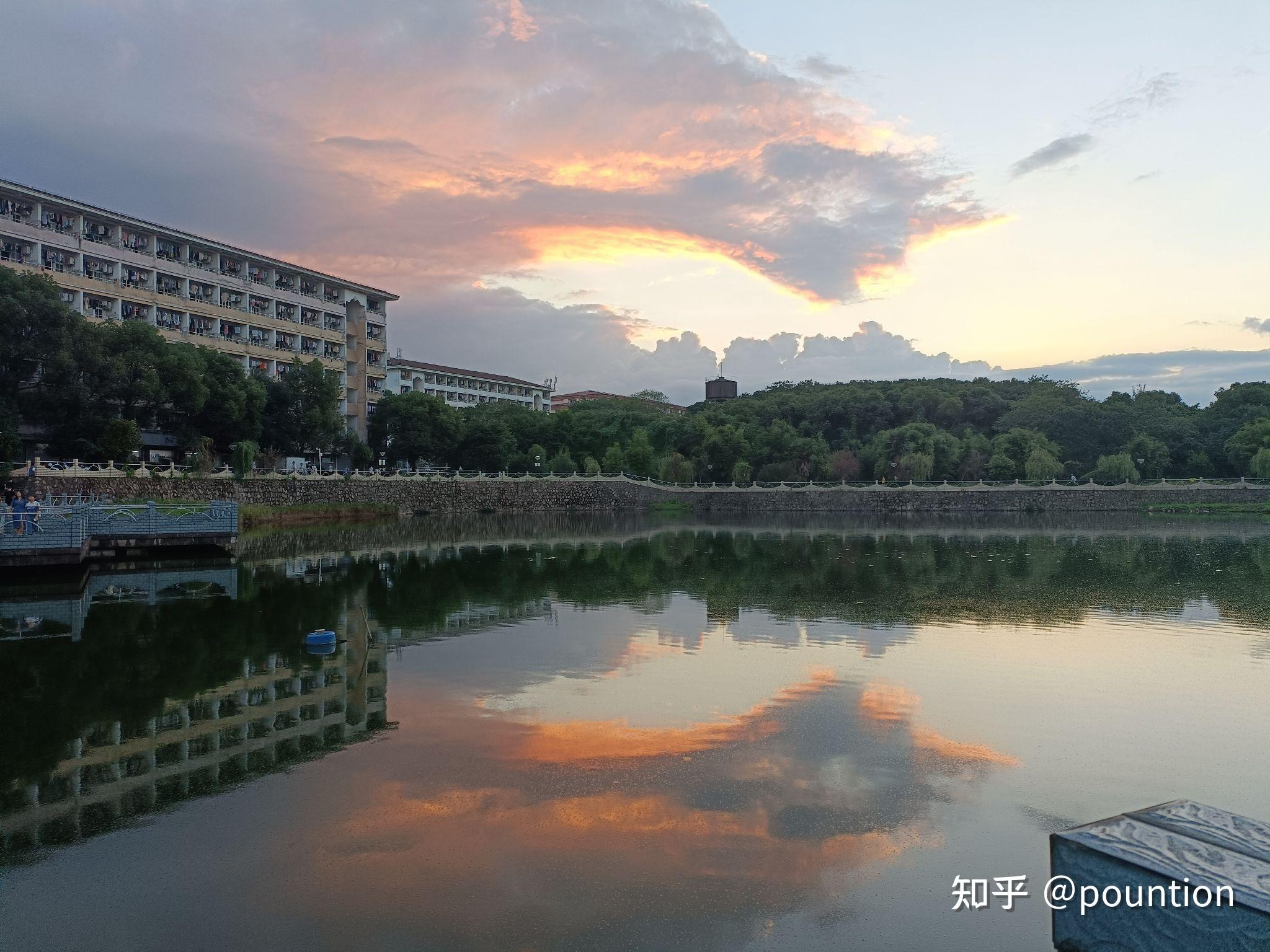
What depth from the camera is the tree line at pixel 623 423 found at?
38.7 meters

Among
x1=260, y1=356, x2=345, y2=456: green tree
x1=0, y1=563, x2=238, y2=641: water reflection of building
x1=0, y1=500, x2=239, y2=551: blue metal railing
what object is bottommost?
x1=0, y1=563, x2=238, y2=641: water reflection of building

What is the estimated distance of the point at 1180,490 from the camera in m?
62.8

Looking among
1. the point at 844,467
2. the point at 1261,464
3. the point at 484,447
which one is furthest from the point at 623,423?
the point at 1261,464

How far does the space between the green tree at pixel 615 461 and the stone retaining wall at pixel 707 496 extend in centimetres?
496

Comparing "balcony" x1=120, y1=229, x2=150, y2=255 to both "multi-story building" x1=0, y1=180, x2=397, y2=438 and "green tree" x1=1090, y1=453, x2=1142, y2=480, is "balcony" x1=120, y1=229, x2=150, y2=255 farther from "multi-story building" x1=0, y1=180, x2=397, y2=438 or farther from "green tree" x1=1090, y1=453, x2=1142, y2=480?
"green tree" x1=1090, y1=453, x2=1142, y2=480

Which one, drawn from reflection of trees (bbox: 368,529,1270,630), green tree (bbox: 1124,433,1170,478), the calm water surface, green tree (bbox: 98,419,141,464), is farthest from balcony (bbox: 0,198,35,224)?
green tree (bbox: 1124,433,1170,478)

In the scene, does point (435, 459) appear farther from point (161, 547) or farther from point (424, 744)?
point (424, 744)

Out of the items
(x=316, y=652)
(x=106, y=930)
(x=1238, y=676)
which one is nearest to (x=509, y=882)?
(x=106, y=930)

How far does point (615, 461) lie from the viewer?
242 feet

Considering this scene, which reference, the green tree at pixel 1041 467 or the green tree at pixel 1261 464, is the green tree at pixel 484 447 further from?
the green tree at pixel 1261 464

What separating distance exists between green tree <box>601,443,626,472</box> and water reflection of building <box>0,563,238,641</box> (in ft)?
157

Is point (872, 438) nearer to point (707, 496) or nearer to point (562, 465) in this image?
point (707, 496)

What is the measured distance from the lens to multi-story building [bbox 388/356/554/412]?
89375 mm

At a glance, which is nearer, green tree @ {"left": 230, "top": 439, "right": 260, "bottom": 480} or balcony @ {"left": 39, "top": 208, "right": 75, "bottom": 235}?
green tree @ {"left": 230, "top": 439, "right": 260, "bottom": 480}
